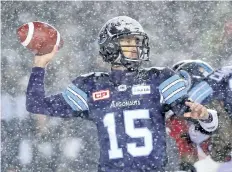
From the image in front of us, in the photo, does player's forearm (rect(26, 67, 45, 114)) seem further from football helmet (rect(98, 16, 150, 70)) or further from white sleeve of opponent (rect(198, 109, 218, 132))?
white sleeve of opponent (rect(198, 109, 218, 132))

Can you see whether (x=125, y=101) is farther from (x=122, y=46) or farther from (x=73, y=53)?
(x=73, y=53)

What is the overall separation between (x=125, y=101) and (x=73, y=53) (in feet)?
11.7

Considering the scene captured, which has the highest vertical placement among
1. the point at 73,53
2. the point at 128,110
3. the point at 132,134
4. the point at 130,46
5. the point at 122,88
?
the point at 73,53

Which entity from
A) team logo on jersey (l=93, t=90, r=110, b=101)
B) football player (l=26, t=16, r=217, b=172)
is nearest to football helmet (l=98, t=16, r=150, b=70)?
football player (l=26, t=16, r=217, b=172)

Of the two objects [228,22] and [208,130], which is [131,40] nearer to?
[208,130]

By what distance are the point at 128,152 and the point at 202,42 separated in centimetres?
389

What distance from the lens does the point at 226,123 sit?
3.46m

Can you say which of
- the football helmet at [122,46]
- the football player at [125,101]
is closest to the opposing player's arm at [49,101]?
the football player at [125,101]

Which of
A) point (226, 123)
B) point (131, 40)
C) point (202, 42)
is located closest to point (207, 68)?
point (226, 123)

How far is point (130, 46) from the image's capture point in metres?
2.91

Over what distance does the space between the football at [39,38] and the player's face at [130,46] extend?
44 cm

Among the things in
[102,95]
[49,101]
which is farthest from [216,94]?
[49,101]

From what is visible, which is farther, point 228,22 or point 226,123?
point 228,22

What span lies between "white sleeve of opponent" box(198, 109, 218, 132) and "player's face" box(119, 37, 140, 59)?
0.43 metres
